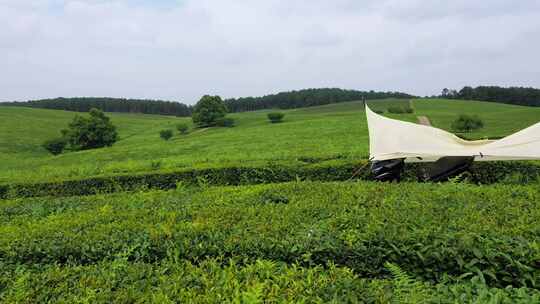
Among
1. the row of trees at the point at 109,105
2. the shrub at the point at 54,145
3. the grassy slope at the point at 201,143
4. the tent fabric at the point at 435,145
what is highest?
the row of trees at the point at 109,105

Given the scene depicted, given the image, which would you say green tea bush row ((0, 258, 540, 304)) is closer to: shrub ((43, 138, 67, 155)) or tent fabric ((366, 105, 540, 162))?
tent fabric ((366, 105, 540, 162))

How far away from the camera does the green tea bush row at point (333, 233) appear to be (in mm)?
3650

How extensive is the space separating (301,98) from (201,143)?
7122 centimetres

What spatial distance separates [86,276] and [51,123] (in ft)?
234

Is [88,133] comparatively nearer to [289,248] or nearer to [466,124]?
[466,124]

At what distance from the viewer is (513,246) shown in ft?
11.9

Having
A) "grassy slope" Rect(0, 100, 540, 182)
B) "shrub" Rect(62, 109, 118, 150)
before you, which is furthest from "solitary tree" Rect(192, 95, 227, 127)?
"shrub" Rect(62, 109, 118, 150)

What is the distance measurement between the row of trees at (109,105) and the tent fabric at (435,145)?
113 m

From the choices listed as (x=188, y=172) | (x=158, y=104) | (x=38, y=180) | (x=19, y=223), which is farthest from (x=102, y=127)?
(x=158, y=104)

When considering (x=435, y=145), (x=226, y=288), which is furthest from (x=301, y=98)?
(x=226, y=288)

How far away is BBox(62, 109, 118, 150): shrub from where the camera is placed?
4812 cm

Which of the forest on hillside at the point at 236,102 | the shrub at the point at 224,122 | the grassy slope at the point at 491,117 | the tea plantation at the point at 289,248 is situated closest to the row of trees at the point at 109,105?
the forest on hillside at the point at 236,102

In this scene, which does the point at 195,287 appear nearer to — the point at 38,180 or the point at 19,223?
the point at 19,223

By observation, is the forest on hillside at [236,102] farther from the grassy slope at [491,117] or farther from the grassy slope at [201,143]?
the grassy slope at [491,117]
